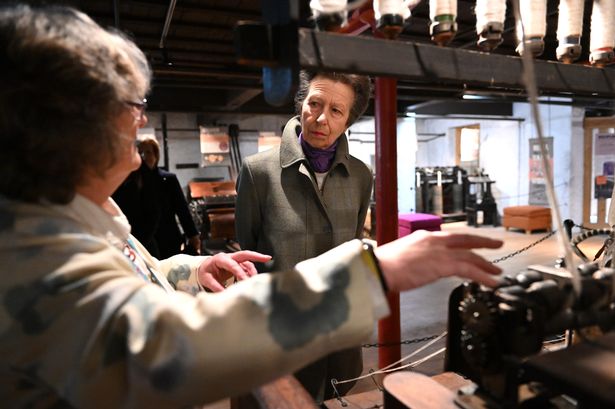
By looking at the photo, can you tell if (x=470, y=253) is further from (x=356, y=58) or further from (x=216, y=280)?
(x=216, y=280)

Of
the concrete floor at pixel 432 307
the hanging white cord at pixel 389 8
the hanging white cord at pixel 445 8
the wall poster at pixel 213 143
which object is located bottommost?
the concrete floor at pixel 432 307

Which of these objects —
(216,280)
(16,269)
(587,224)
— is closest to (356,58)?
(16,269)

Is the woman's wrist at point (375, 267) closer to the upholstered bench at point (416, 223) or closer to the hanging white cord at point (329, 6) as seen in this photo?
the hanging white cord at point (329, 6)

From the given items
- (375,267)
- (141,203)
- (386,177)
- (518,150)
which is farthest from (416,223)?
(375,267)

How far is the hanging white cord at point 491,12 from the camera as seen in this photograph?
3.35 ft

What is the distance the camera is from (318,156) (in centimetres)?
168

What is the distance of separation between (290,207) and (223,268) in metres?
0.49

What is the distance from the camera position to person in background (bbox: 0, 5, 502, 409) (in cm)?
54

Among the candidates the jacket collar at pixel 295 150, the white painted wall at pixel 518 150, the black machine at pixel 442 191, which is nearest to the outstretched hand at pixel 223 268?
the jacket collar at pixel 295 150

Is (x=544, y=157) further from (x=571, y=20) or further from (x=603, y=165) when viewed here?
(x=603, y=165)

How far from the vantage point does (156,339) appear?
0.54 metres

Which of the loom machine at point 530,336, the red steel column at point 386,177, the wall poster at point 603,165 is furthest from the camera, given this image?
the wall poster at point 603,165

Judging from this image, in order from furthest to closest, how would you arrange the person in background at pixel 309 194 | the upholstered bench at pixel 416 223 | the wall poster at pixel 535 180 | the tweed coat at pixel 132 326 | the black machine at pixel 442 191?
1. the black machine at pixel 442 191
2. the wall poster at pixel 535 180
3. the upholstered bench at pixel 416 223
4. the person in background at pixel 309 194
5. the tweed coat at pixel 132 326

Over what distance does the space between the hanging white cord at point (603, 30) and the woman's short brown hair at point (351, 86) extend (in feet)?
2.41
